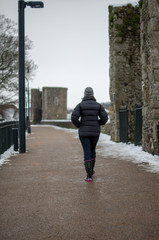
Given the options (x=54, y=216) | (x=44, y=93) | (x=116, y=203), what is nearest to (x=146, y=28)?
(x=116, y=203)

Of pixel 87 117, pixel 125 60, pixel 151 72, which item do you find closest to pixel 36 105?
pixel 125 60

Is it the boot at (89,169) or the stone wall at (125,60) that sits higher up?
the stone wall at (125,60)

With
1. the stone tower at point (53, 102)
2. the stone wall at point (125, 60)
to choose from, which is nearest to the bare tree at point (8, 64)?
the stone wall at point (125, 60)

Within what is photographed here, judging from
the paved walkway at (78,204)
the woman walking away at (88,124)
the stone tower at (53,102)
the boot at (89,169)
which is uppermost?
the stone tower at (53,102)

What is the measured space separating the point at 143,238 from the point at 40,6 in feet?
31.0

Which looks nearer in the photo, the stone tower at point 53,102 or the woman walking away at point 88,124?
the woman walking away at point 88,124

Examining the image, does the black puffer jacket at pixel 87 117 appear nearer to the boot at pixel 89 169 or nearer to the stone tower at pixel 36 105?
the boot at pixel 89 169

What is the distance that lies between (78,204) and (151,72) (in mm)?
5766

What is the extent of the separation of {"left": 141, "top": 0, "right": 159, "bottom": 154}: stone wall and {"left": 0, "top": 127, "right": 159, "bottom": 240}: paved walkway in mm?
2211

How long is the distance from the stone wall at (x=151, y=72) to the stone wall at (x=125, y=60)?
13.2 feet

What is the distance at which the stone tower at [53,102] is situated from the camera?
54.7m

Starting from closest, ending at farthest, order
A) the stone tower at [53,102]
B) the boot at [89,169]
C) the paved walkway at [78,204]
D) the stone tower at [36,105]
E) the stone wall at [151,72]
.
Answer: the paved walkway at [78,204], the boot at [89,169], the stone wall at [151,72], the stone tower at [53,102], the stone tower at [36,105]

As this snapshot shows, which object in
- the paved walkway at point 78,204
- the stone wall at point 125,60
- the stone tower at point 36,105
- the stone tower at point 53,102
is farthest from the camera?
the stone tower at point 36,105

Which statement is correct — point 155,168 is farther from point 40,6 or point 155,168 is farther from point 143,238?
point 40,6
